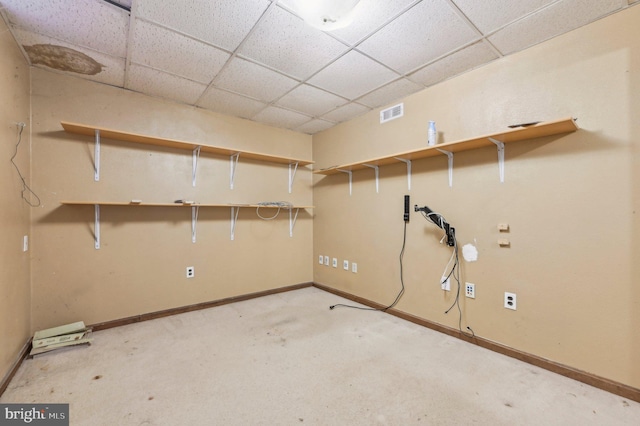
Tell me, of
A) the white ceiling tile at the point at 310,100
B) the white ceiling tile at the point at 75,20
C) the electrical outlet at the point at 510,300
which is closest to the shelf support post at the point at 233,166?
the white ceiling tile at the point at 310,100

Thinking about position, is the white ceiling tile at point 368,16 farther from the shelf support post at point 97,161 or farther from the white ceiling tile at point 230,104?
the shelf support post at point 97,161

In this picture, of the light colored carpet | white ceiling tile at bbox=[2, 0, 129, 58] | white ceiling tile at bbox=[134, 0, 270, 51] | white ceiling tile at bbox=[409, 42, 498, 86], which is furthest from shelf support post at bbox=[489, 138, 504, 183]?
white ceiling tile at bbox=[2, 0, 129, 58]

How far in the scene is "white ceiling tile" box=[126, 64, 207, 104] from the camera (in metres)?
2.51

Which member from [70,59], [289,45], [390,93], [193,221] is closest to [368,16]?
[289,45]

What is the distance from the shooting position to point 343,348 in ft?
7.74

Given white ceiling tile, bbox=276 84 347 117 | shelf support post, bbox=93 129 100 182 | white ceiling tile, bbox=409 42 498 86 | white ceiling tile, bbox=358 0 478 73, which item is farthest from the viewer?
white ceiling tile, bbox=276 84 347 117

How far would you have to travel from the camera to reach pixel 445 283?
2.66 m

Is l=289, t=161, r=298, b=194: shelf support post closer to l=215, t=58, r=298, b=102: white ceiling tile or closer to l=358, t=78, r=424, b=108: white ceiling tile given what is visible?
l=215, t=58, r=298, b=102: white ceiling tile

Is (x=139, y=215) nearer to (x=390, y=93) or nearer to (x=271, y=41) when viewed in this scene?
(x=271, y=41)

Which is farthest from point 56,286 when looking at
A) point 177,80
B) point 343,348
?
point 343,348

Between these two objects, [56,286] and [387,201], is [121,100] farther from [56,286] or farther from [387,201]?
[387,201]

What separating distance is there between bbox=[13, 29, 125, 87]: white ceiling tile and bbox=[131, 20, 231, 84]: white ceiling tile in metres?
0.29

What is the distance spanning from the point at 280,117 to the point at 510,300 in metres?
3.25

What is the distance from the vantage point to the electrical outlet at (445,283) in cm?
263
